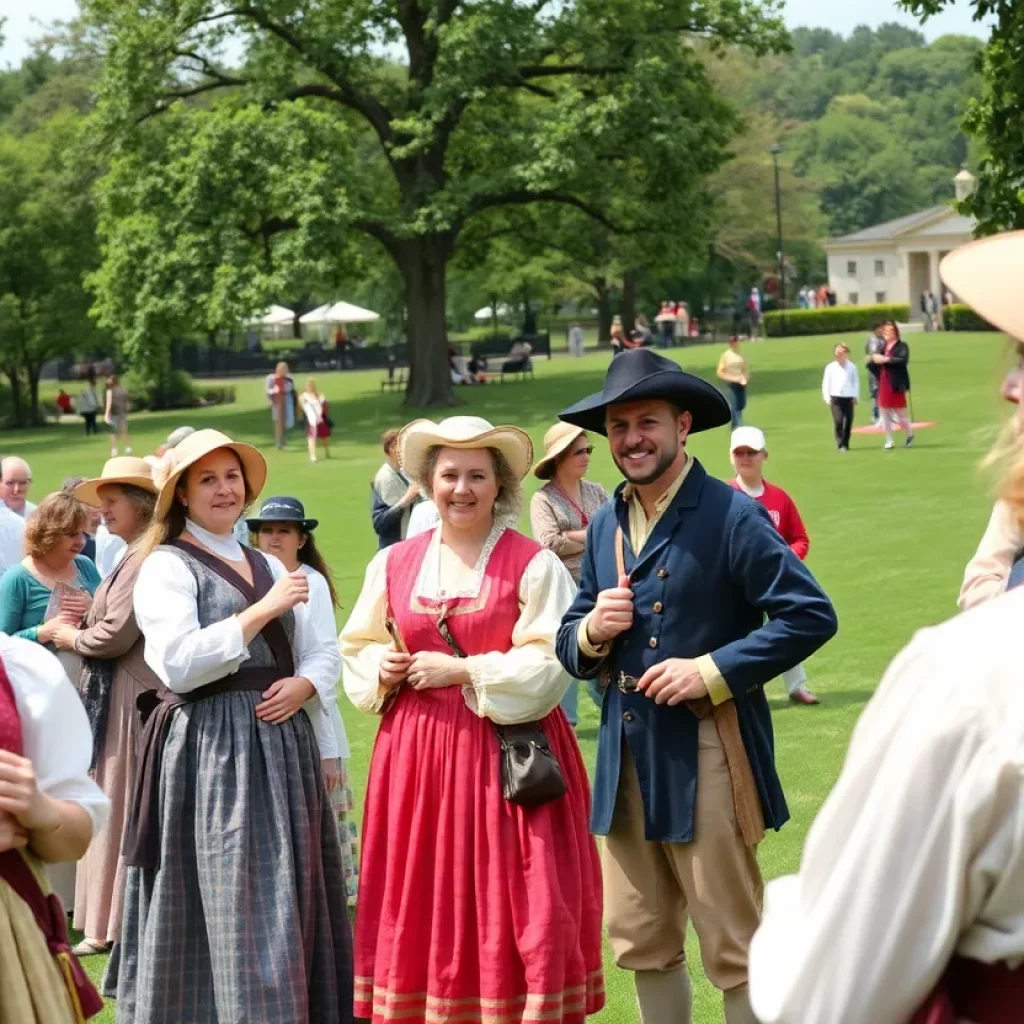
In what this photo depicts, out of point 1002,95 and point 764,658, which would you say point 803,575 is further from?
point 1002,95

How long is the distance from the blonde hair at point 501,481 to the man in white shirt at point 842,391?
20058mm

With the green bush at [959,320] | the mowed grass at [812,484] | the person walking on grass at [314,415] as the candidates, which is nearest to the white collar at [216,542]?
the mowed grass at [812,484]

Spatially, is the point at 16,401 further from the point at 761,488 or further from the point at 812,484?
the point at 761,488

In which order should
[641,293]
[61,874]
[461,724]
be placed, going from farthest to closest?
1. [641,293]
2. [61,874]
3. [461,724]

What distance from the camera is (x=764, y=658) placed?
195 inches

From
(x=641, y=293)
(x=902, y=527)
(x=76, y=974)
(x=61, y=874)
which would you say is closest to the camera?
(x=76, y=974)

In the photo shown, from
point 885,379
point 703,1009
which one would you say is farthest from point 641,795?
point 885,379

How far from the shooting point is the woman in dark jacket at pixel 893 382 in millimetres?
24594

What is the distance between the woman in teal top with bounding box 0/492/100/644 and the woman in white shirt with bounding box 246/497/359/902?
836mm

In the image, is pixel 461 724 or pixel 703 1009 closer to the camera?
pixel 461 724

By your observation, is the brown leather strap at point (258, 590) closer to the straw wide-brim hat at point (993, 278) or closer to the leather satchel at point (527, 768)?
the leather satchel at point (527, 768)

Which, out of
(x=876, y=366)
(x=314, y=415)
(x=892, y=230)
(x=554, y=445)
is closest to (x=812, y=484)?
(x=876, y=366)

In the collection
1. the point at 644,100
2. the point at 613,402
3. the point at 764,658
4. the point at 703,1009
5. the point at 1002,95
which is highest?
the point at 644,100

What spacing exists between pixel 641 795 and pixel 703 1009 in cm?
167
